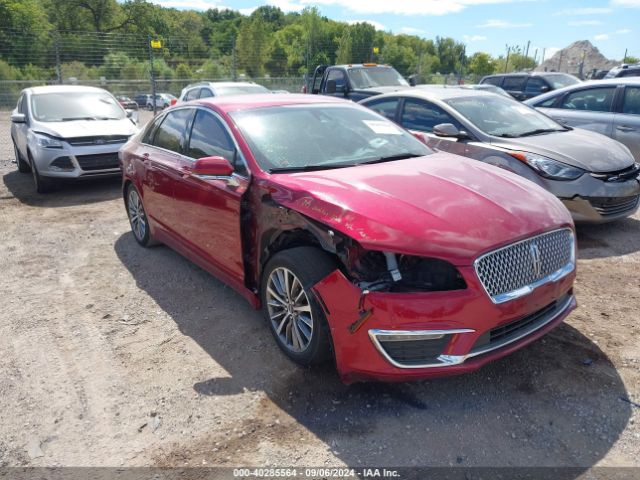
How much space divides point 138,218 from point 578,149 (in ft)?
16.1

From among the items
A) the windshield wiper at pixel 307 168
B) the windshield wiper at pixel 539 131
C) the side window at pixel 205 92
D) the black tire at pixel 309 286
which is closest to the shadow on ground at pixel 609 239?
the windshield wiper at pixel 539 131

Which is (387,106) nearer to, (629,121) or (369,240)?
(629,121)

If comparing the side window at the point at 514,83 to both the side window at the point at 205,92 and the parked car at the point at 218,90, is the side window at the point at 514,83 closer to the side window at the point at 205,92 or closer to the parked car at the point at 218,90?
the parked car at the point at 218,90

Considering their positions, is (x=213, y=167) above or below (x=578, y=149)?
above

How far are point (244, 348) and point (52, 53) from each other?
2034 centimetres

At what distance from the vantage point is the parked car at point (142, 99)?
24.9m

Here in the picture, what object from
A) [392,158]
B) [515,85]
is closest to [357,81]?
[515,85]

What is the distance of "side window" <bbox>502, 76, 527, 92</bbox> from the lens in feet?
46.9

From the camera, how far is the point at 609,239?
5480 millimetres

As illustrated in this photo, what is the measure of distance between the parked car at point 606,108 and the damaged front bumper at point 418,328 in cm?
567

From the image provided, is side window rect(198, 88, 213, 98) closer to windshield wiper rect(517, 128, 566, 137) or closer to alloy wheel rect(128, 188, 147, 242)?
alloy wheel rect(128, 188, 147, 242)

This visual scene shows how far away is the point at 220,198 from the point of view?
3.70m

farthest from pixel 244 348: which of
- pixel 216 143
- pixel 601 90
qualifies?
pixel 601 90

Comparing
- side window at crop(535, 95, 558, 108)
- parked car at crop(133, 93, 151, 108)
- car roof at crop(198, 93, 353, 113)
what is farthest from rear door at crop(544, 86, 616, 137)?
parked car at crop(133, 93, 151, 108)
